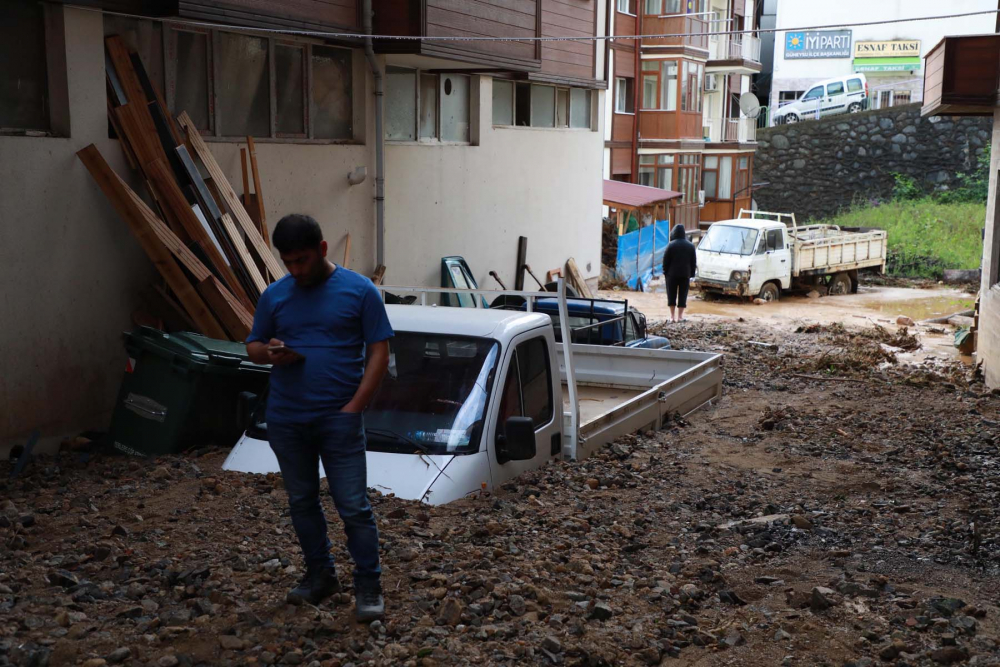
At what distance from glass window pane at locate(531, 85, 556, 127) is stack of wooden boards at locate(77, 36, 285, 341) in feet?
32.9

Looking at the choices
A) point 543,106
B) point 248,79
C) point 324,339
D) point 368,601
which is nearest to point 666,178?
point 543,106

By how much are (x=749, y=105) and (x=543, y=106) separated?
2312 centimetres

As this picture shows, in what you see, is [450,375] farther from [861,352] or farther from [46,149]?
[861,352]

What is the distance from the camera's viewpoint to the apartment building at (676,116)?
34969 mm

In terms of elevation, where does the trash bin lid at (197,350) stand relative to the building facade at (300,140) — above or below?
below

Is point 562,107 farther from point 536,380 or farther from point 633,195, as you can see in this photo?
point 536,380

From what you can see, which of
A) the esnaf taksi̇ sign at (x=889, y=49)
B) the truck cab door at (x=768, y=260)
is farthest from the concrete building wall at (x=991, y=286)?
the esnaf taksi̇ sign at (x=889, y=49)

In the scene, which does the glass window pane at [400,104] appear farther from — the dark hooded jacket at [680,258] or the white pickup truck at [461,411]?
the white pickup truck at [461,411]

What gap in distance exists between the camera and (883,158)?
39875 mm

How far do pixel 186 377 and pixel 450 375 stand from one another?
251cm

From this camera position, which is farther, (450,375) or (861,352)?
(861,352)

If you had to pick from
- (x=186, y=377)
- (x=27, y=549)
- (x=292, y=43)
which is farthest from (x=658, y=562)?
(x=292, y=43)

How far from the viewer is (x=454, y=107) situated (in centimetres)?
1658

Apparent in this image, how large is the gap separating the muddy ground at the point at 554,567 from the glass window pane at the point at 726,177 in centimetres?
3337
